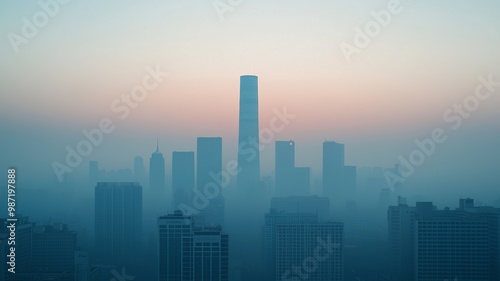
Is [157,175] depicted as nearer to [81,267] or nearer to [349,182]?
[349,182]

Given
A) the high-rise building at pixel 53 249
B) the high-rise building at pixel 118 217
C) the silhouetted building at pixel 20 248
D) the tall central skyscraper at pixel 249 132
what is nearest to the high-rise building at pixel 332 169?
the tall central skyscraper at pixel 249 132

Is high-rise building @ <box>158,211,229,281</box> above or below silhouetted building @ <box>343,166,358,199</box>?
below

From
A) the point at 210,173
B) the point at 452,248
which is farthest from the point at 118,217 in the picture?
the point at 452,248

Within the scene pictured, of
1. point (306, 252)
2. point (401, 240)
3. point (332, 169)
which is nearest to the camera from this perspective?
point (306, 252)

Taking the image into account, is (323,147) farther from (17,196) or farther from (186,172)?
A: (17,196)

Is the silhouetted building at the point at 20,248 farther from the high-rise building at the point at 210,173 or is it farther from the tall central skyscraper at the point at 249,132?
the tall central skyscraper at the point at 249,132
